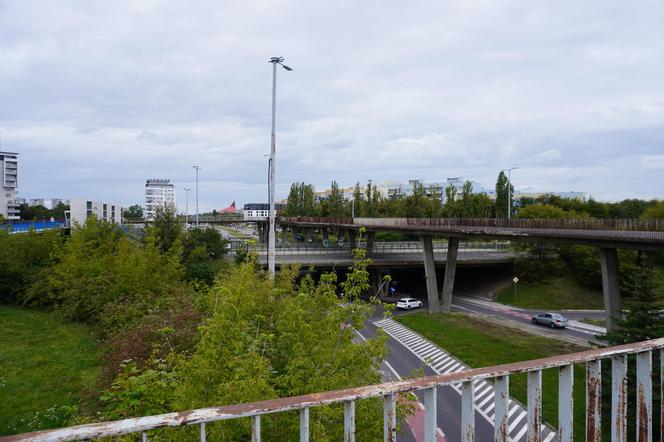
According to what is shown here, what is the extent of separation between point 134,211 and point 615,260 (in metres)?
184

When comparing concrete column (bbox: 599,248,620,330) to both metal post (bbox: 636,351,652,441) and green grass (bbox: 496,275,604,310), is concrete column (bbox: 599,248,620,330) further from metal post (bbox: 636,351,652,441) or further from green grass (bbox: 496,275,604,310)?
metal post (bbox: 636,351,652,441)

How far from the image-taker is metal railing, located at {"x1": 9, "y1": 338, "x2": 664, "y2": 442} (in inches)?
71.9

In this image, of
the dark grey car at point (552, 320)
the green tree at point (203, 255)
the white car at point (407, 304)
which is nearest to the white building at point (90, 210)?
the green tree at point (203, 255)

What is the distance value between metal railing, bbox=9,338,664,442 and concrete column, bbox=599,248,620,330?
21221 mm

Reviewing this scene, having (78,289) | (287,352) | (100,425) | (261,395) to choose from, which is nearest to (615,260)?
(287,352)

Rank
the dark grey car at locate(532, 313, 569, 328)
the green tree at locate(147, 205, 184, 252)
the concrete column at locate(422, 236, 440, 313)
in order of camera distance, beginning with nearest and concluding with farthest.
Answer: the green tree at locate(147, 205, 184, 252)
the dark grey car at locate(532, 313, 569, 328)
the concrete column at locate(422, 236, 440, 313)

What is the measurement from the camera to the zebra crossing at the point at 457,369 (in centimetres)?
1258

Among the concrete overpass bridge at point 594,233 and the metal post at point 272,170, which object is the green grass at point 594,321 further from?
the metal post at point 272,170

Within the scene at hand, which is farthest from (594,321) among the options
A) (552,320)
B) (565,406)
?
(565,406)

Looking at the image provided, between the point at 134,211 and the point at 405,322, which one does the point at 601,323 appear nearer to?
the point at 405,322

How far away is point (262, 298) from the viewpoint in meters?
11.4

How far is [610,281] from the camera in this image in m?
21.1

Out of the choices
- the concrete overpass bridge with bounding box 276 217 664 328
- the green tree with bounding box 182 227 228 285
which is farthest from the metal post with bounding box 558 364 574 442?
the green tree with bounding box 182 227 228 285

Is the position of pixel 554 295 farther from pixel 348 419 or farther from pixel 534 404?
pixel 348 419
